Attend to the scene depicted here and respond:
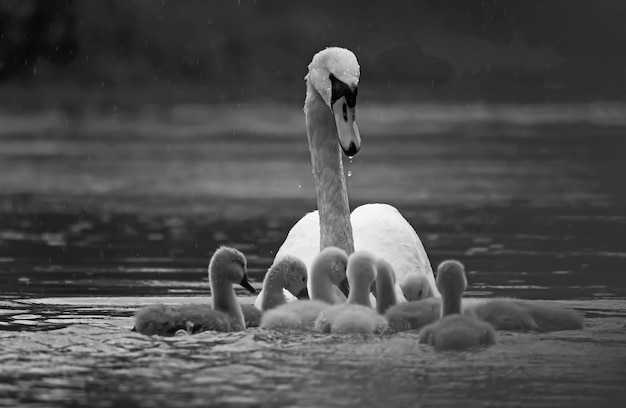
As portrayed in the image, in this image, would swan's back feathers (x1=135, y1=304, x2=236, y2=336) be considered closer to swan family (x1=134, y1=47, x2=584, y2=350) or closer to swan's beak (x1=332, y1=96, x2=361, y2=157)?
swan family (x1=134, y1=47, x2=584, y2=350)

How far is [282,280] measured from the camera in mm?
11094

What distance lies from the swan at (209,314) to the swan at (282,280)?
506mm

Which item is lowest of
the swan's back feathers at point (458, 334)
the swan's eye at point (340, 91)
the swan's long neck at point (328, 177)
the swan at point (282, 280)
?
the swan's back feathers at point (458, 334)

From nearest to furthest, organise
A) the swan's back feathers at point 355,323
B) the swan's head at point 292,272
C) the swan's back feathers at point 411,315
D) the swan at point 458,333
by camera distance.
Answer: the swan at point 458,333 → the swan's back feathers at point 355,323 → the swan's back feathers at point 411,315 → the swan's head at point 292,272

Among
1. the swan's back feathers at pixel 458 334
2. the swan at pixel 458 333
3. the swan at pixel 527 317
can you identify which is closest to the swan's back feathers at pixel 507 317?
the swan at pixel 527 317

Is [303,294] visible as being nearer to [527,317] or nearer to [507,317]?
[507,317]

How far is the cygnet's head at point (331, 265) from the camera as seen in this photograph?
431 inches

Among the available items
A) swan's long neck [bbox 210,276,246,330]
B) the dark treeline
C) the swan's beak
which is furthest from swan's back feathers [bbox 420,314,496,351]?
the dark treeline

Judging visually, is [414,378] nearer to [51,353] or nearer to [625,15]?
[51,353]

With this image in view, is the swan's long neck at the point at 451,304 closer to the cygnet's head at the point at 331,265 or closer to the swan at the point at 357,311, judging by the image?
the swan at the point at 357,311

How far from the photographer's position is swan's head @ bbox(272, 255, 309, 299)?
A: 11070 mm

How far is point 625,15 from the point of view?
197ft

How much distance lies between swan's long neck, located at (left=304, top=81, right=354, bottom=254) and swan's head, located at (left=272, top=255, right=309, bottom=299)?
689mm

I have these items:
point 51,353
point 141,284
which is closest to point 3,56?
point 141,284
